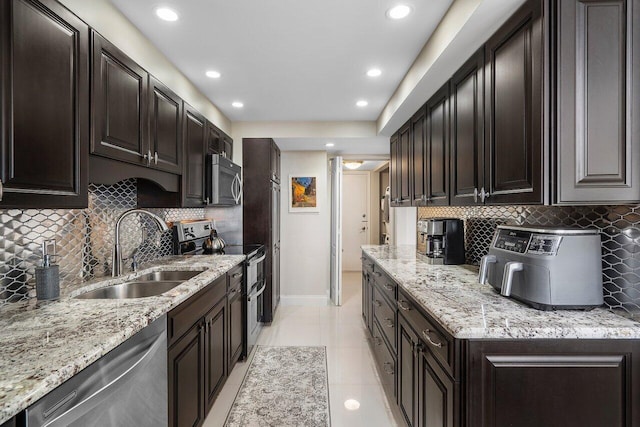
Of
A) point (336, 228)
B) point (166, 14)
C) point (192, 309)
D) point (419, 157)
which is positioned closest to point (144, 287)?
point (192, 309)

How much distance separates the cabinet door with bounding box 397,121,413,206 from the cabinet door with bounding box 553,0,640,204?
6.06ft

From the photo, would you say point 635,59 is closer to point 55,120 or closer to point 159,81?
point 55,120

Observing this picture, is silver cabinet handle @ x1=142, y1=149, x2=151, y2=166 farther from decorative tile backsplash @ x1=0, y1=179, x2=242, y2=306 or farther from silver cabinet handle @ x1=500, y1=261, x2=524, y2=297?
silver cabinet handle @ x1=500, y1=261, x2=524, y2=297

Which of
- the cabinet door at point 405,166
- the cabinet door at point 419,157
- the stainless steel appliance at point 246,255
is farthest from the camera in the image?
the cabinet door at point 405,166

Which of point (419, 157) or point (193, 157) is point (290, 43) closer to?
point (193, 157)

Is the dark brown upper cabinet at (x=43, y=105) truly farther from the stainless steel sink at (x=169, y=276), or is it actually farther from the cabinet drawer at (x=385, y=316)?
the cabinet drawer at (x=385, y=316)

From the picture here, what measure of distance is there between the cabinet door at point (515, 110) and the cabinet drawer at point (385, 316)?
105 centimetres

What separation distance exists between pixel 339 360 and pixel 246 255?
1.30m

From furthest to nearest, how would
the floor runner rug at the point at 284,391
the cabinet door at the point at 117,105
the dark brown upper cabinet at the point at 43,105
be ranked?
1. the floor runner rug at the point at 284,391
2. the cabinet door at the point at 117,105
3. the dark brown upper cabinet at the point at 43,105

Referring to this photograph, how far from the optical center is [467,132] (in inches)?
75.3

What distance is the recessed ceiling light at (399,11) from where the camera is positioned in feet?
5.65

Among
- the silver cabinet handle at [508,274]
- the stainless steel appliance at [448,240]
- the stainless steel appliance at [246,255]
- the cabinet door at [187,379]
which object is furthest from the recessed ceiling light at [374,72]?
the cabinet door at [187,379]

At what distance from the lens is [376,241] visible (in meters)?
6.98

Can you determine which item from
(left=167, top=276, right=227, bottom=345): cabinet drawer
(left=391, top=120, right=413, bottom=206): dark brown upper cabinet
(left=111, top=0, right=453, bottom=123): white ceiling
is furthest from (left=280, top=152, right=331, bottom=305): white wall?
(left=167, top=276, right=227, bottom=345): cabinet drawer
